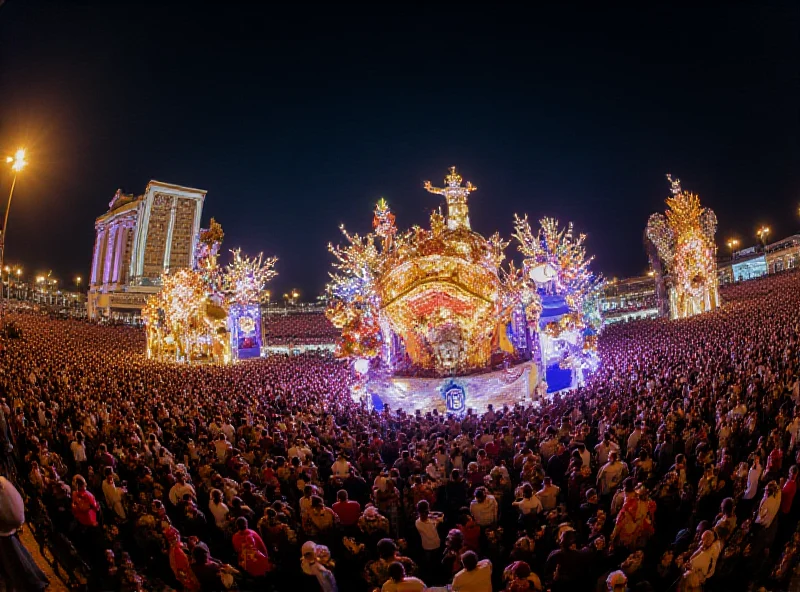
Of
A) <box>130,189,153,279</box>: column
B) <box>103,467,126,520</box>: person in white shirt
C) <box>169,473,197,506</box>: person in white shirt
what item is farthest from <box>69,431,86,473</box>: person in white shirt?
<box>130,189,153,279</box>: column

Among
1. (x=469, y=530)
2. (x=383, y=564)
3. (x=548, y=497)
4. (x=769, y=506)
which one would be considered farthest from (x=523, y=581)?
(x=769, y=506)

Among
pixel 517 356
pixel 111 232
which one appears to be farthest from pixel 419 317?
pixel 111 232

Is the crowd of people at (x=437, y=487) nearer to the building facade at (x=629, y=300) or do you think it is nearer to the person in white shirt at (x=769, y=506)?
the person in white shirt at (x=769, y=506)

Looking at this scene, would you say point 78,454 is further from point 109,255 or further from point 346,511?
point 109,255

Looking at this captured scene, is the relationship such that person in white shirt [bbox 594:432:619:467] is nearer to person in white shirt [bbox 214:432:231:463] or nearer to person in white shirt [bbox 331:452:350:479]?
person in white shirt [bbox 331:452:350:479]

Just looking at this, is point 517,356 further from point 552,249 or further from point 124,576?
point 124,576

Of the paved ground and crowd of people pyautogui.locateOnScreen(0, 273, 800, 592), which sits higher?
crowd of people pyautogui.locateOnScreen(0, 273, 800, 592)

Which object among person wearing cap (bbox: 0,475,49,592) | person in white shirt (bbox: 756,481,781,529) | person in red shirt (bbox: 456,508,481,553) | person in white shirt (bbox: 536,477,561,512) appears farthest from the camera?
person in white shirt (bbox: 536,477,561,512)
